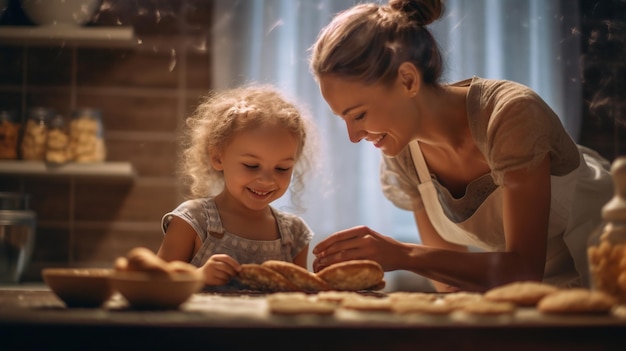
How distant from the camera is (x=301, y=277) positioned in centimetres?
108

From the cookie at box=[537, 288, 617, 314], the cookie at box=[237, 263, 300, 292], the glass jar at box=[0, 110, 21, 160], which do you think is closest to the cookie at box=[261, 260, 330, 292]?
the cookie at box=[237, 263, 300, 292]

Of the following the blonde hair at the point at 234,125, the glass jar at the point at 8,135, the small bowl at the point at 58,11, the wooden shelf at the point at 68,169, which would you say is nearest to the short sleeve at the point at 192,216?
the blonde hair at the point at 234,125

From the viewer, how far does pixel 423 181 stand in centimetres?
164

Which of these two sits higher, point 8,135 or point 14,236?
point 8,135

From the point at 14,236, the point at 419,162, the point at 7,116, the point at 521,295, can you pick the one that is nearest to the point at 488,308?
the point at 521,295

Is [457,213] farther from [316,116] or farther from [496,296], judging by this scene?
[316,116]

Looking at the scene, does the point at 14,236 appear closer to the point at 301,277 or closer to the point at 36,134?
the point at 36,134

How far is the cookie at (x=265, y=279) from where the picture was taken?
3.53 ft

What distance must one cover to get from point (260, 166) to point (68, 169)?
1.15 meters

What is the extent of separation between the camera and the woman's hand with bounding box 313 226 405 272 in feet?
4.02

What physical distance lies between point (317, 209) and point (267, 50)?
57 centimetres

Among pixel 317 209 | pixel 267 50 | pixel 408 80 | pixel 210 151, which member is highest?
pixel 267 50

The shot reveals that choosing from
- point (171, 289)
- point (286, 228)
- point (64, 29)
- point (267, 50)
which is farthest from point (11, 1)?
point (171, 289)

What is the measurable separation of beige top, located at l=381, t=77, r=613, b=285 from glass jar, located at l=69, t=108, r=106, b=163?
3.58 ft
